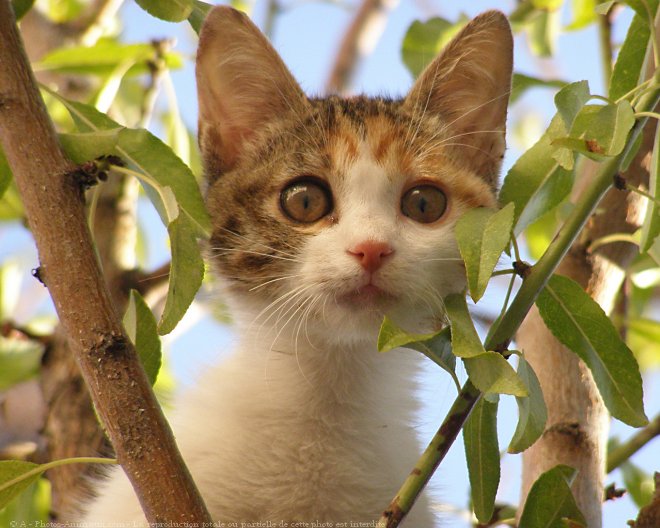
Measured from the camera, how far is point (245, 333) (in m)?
2.67

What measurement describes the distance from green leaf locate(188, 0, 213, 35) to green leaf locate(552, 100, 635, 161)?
1085 mm

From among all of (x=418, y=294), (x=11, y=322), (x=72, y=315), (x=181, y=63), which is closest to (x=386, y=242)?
(x=418, y=294)

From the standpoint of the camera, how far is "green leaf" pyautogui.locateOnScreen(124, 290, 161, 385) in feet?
6.14

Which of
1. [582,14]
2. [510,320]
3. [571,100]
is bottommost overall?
[510,320]

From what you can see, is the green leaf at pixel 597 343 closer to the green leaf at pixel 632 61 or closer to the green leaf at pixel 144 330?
the green leaf at pixel 632 61

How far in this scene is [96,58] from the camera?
2.91m

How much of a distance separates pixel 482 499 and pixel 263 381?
0.94 metres

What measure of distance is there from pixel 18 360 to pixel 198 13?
139 cm

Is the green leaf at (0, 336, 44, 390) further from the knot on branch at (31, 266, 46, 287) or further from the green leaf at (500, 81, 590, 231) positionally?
the green leaf at (500, 81, 590, 231)

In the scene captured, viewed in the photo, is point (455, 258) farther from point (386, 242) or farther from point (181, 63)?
point (181, 63)

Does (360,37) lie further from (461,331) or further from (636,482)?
(461,331)

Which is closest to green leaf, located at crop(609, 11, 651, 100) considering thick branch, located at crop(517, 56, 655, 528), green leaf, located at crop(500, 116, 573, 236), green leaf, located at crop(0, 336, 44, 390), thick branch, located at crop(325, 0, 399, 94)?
green leaf, located at crop(500, 116, 573, 236)

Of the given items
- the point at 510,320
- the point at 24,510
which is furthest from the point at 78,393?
the point at 510,320

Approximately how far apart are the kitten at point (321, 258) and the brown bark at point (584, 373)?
0.34 metres
